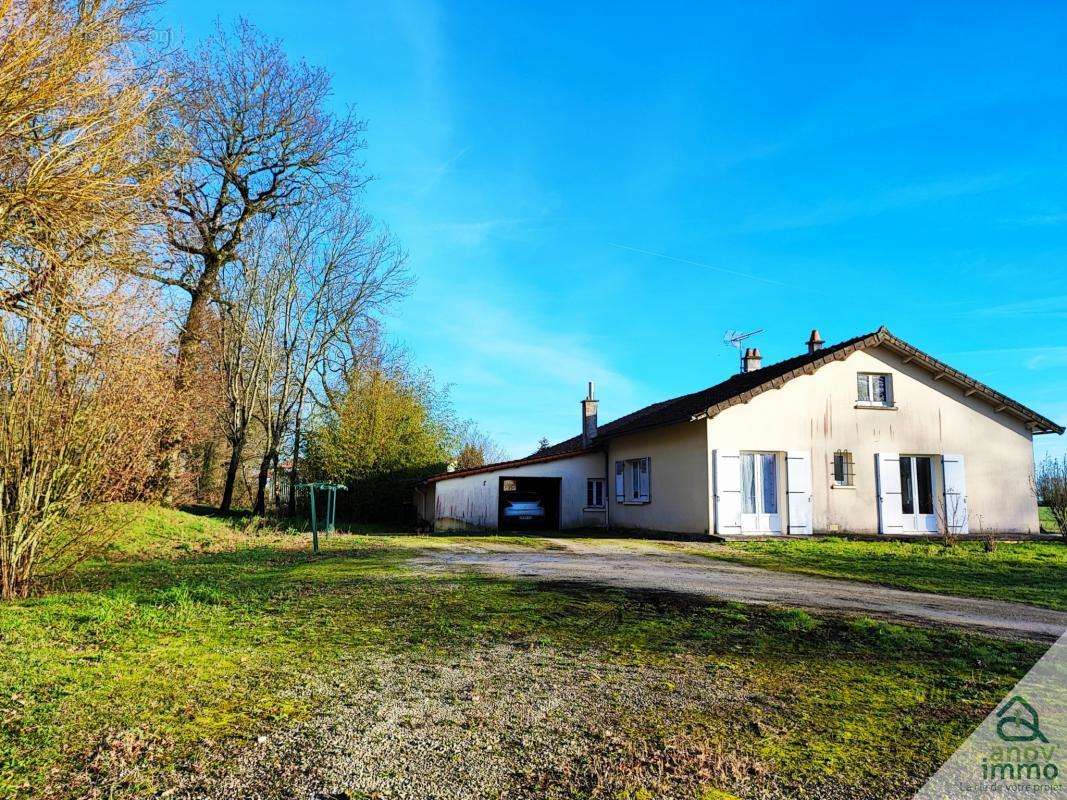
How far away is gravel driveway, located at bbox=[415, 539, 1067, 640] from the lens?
659cm

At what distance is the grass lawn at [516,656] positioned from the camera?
301 cm

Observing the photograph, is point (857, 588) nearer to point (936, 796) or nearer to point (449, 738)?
point (936, 796)

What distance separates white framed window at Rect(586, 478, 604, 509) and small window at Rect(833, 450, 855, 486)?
7917 millimetres

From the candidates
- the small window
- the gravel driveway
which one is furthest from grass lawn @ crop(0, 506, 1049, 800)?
the small window

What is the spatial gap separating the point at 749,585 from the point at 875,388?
13793mm

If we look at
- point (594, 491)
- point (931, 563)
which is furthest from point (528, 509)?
point (931, 563)

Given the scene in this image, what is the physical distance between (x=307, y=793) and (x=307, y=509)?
27.1m

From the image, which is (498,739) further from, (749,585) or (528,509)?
(528,509)

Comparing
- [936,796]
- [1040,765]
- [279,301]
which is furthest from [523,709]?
[279,301]

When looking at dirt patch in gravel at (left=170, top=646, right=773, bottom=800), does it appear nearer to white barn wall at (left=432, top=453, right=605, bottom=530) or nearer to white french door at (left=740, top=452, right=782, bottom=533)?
white french door at (left=740, top=452, right=782, bottom=533)

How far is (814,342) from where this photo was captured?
22.9 meters

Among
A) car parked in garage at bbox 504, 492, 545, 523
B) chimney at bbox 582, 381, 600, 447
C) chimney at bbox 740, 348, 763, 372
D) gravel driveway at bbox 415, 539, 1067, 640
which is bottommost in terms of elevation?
gravel driveway at bbox 415, 539, 1067, 640

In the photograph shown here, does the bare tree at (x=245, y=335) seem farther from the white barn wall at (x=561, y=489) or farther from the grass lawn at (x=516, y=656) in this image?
the grass lawn at (x=516, y=656)

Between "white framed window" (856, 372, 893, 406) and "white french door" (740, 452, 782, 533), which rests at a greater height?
"white framed window" (856, 372, 893, 406)
